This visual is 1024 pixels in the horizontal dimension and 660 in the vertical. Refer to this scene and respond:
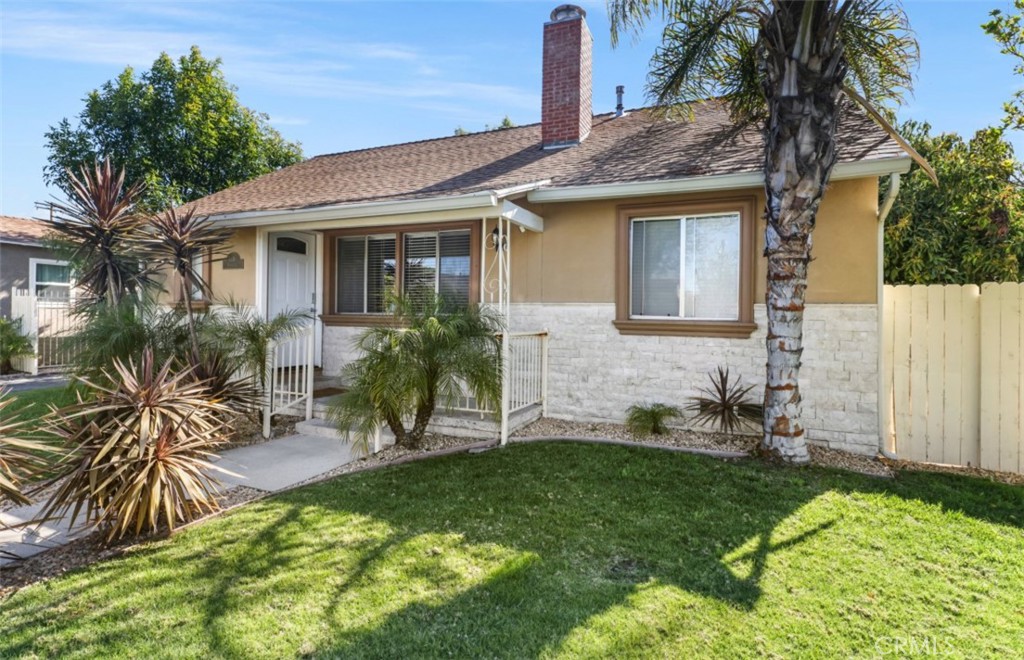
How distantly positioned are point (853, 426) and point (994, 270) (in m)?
4.83

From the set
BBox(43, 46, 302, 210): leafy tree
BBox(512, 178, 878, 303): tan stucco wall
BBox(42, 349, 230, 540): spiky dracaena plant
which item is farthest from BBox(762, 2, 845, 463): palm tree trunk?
BBox(43, 46, 302, 210): leafy tree

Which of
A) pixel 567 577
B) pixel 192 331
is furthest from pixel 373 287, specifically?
pixel 567 577

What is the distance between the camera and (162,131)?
67.4 feet

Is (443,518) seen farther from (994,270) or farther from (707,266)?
(994,270)

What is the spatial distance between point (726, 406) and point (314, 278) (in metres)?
7.27

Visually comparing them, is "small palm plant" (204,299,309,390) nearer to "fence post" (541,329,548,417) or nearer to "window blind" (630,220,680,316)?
"fence post" (541,329,548,417)

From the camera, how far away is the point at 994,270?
8.34 metres

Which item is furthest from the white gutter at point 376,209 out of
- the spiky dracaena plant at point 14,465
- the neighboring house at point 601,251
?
the spiky dracaena plant at point 14,465

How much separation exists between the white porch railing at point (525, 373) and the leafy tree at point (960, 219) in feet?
21.1

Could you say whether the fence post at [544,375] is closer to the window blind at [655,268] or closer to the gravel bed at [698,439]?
the gravel bed at [698,439]

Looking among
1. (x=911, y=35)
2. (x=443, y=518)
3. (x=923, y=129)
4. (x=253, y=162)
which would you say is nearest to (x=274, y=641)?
(x=443, y=518)

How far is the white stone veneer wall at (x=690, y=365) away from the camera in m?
6.04

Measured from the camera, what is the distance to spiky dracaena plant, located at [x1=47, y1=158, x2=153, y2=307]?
7.31 metres

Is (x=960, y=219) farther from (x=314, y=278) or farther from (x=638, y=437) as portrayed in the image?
(x=314, y=278)
